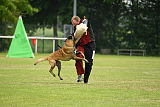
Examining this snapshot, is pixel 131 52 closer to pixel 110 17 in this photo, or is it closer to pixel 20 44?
pixel 110 17

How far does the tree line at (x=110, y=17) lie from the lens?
122 ft

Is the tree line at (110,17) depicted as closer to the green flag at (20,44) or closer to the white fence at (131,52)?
the white fence at (131,52)

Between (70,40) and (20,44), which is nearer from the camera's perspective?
(70,40)

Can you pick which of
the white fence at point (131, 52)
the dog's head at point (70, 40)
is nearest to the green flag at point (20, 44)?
the dog's head at point (70, 40)

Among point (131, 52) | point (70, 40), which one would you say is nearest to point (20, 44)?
point (70, 40)

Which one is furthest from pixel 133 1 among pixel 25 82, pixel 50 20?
pixel 25 82

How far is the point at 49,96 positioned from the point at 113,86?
9.30ft

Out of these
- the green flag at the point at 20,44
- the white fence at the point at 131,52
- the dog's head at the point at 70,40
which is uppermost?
the dog's head at the point at 70,40

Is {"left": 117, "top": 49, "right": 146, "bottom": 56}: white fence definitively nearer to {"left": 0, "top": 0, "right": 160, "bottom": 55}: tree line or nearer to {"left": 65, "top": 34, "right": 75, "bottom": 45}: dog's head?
{"left": 0, "top": 0, "right": 160, "bottom": 55}: tree line

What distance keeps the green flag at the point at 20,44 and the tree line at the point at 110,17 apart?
10.1 m

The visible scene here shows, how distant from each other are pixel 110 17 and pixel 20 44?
16393mm

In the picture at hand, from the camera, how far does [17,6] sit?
3844cm

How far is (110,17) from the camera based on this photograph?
40188 mm

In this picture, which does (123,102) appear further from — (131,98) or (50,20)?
(50,20)
